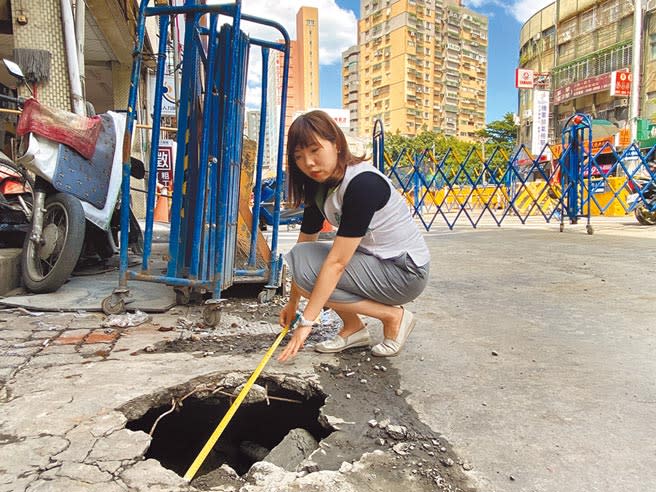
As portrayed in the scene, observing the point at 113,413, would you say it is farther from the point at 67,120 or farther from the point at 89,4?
the point at 89,4

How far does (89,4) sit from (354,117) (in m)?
90.7

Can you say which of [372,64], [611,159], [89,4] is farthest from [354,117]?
[89,4]

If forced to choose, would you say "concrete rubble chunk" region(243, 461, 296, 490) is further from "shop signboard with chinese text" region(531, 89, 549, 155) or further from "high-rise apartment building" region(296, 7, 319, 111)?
"high-rise apartment building" region(296, 7, 319, 111)

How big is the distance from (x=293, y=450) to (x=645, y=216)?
9829 millimetres

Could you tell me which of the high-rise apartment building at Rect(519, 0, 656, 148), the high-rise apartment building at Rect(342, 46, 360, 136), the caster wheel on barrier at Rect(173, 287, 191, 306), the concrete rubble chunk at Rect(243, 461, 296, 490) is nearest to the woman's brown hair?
the concrete rubble chunk at Rect(243, 461, 296, 490)

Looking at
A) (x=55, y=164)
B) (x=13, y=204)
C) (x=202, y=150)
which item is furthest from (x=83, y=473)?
(x=13, y=204)

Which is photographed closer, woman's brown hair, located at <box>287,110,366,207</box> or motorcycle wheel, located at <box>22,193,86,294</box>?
woman's brown hair, located at <box>287,110,366,207</box>

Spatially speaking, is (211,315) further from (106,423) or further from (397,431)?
(397,431)

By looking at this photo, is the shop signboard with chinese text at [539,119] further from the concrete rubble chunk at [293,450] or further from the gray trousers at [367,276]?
the concrete rubble chunk at [293,450]

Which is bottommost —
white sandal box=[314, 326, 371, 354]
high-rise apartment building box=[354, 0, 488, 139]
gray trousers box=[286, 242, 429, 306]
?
white sandal box=[314, 326, 371, 354]

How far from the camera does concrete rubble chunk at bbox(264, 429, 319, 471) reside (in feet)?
4.68

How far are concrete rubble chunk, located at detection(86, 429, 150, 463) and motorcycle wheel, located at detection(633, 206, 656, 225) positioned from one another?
10023 mm

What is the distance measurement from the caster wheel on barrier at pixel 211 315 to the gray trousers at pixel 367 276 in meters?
0.60

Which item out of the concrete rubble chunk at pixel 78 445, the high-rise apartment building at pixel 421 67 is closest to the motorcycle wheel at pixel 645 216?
the concrete rubble chunk at pixel 78 445
